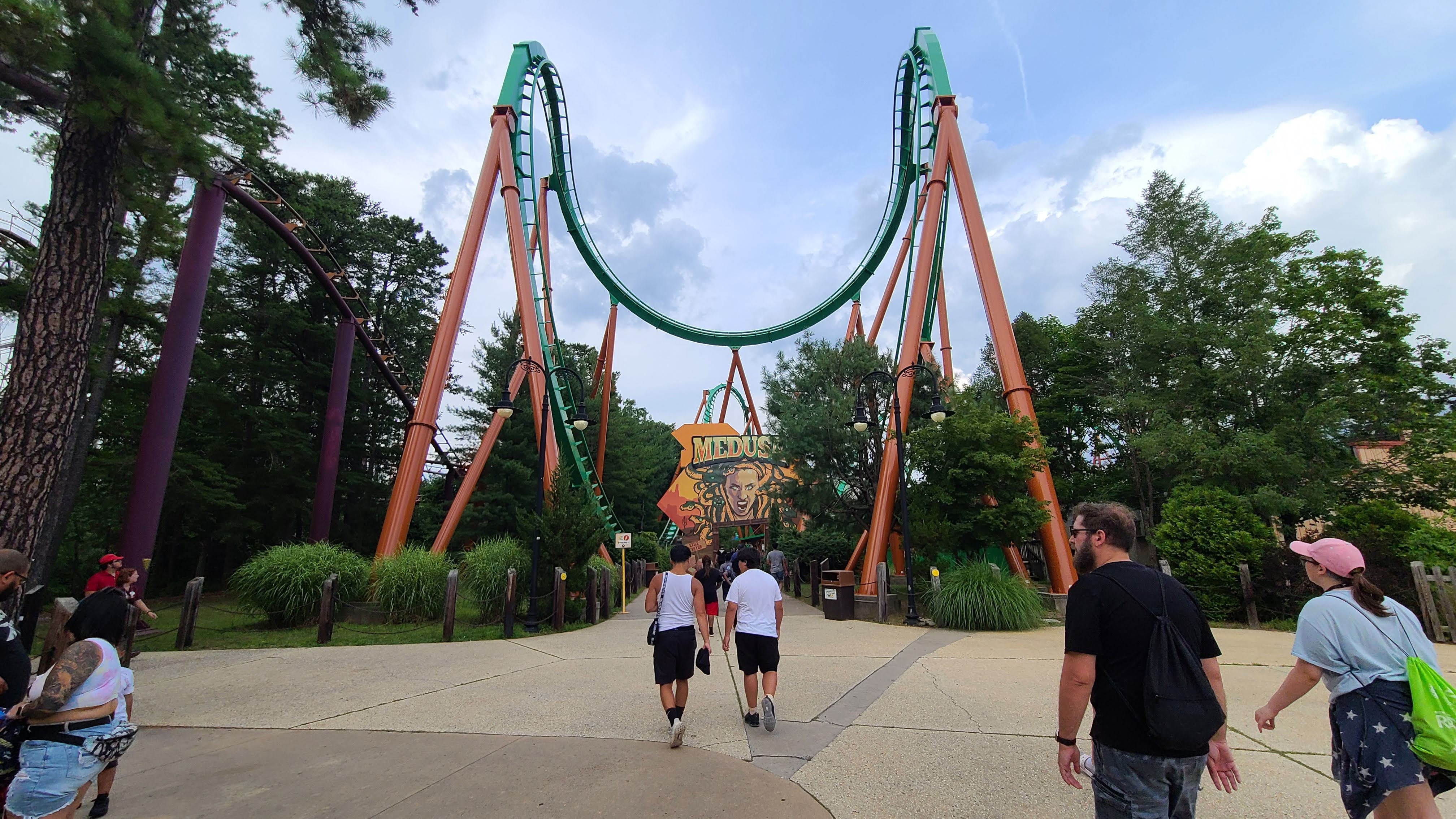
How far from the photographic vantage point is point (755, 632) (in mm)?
4719

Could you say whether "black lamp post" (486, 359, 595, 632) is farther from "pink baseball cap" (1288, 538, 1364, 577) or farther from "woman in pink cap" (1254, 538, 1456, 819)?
"pink baseball cap" (1288, 538, 1364, 577)

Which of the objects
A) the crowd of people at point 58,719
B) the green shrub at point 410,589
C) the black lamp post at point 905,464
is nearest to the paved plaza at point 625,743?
the crowd of people at point 58,719

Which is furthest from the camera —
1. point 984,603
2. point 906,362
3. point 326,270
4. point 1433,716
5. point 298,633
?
point 326,270

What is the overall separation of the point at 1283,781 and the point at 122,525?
14.4 meters

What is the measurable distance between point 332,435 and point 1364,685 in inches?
782

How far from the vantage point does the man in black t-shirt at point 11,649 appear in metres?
2.81

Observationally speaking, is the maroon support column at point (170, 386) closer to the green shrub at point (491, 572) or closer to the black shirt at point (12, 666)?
the green shrub at point (491, 572)

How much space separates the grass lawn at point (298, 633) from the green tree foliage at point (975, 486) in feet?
24.1

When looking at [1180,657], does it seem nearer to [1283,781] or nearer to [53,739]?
[1283,781]

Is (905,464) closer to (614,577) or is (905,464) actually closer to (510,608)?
(510,608)

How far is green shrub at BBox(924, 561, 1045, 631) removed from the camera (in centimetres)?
1038

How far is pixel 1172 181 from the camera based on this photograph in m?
20.4

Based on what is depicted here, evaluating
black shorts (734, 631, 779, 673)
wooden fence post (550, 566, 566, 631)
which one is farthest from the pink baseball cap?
wooden fence post (550, 566, 566, 631)

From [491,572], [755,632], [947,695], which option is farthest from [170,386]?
[947,695]
